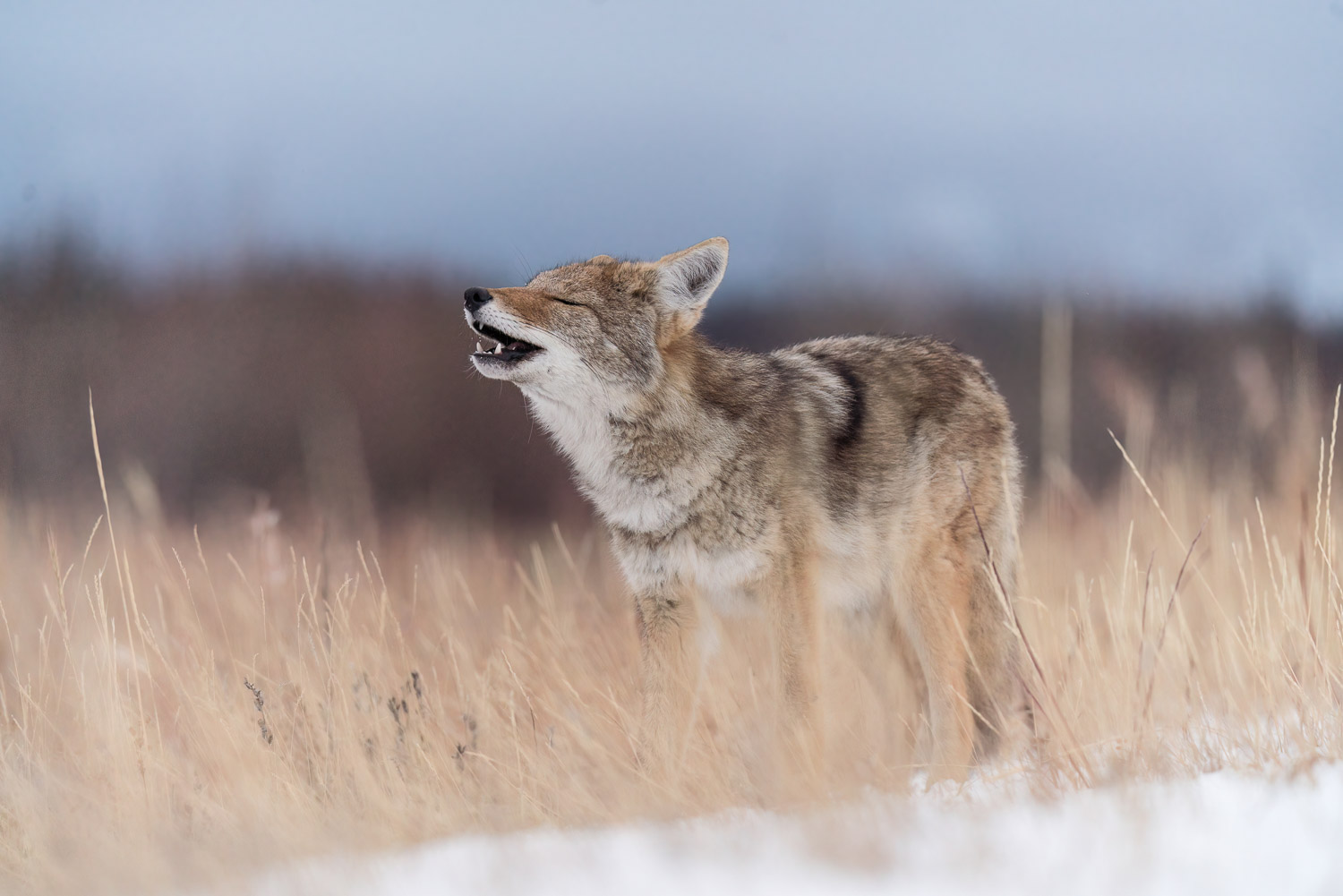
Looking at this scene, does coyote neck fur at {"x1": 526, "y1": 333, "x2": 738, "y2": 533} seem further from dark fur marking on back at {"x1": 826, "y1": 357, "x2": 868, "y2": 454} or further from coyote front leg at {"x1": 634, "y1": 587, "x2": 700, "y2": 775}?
dark fur marking on back at {"x1": 826, "y1": 357, "x2": 868, "y2": 454}

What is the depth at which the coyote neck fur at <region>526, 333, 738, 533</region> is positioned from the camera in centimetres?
361

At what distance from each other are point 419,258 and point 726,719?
8.38 metres

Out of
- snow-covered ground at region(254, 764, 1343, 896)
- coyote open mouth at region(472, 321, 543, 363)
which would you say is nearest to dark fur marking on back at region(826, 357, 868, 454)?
coyote open mouth at region(472, 321, 543, 363)

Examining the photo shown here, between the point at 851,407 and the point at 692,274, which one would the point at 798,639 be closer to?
the point at 851,407

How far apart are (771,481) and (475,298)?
1220 millimetres

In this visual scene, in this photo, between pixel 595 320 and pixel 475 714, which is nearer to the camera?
pixel 475 714

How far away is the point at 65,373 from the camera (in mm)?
5523

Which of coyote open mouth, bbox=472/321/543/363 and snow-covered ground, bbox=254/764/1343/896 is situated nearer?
snow-covered ground, bbox=254/764/1343/896

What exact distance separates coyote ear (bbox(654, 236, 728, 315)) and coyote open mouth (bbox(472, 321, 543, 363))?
2.00 feet

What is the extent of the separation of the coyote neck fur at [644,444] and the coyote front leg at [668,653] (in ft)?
0.87

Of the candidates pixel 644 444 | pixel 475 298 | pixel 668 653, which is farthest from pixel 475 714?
pixel 475 298

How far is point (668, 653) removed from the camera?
11.8 feet

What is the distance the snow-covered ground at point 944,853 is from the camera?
2.20 metres

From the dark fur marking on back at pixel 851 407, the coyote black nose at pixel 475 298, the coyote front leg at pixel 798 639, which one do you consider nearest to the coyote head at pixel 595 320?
the coyote black nose at pixel 475 298
